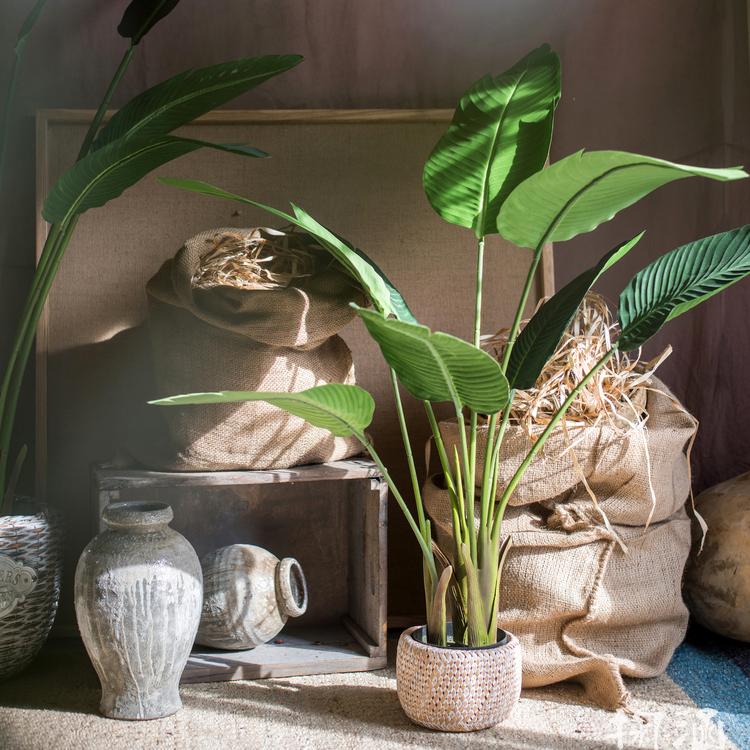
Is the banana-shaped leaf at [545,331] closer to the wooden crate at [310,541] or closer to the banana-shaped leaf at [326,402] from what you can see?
the banana-shaped leaf at [326,402]

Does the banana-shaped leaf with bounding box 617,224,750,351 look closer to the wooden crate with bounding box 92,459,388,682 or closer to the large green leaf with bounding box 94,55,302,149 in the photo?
the wooden crate with bounding box 92,459,388,682

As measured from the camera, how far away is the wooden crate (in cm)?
172

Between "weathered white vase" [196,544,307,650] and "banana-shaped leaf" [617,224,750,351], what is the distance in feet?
2.55

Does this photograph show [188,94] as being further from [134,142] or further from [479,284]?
[479,284]

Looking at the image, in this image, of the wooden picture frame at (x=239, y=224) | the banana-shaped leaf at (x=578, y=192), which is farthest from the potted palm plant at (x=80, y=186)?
the banana-shaped leaf at (x=578, y=192)

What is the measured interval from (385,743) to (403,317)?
0.67 metres

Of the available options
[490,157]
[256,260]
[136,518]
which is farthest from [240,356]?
[490,157]

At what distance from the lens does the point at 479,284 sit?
5.08 feet

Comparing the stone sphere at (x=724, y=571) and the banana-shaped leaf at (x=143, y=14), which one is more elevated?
the banana-shaped leaf at (x=143, y=14)

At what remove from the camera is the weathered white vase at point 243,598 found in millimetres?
1715

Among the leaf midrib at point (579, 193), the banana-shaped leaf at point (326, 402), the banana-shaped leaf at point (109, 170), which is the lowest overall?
the banana-shaped leaf at point (326, 402)

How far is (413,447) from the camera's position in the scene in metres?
2.07

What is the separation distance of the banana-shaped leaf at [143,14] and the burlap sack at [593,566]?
1.00 metres

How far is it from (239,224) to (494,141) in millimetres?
701
